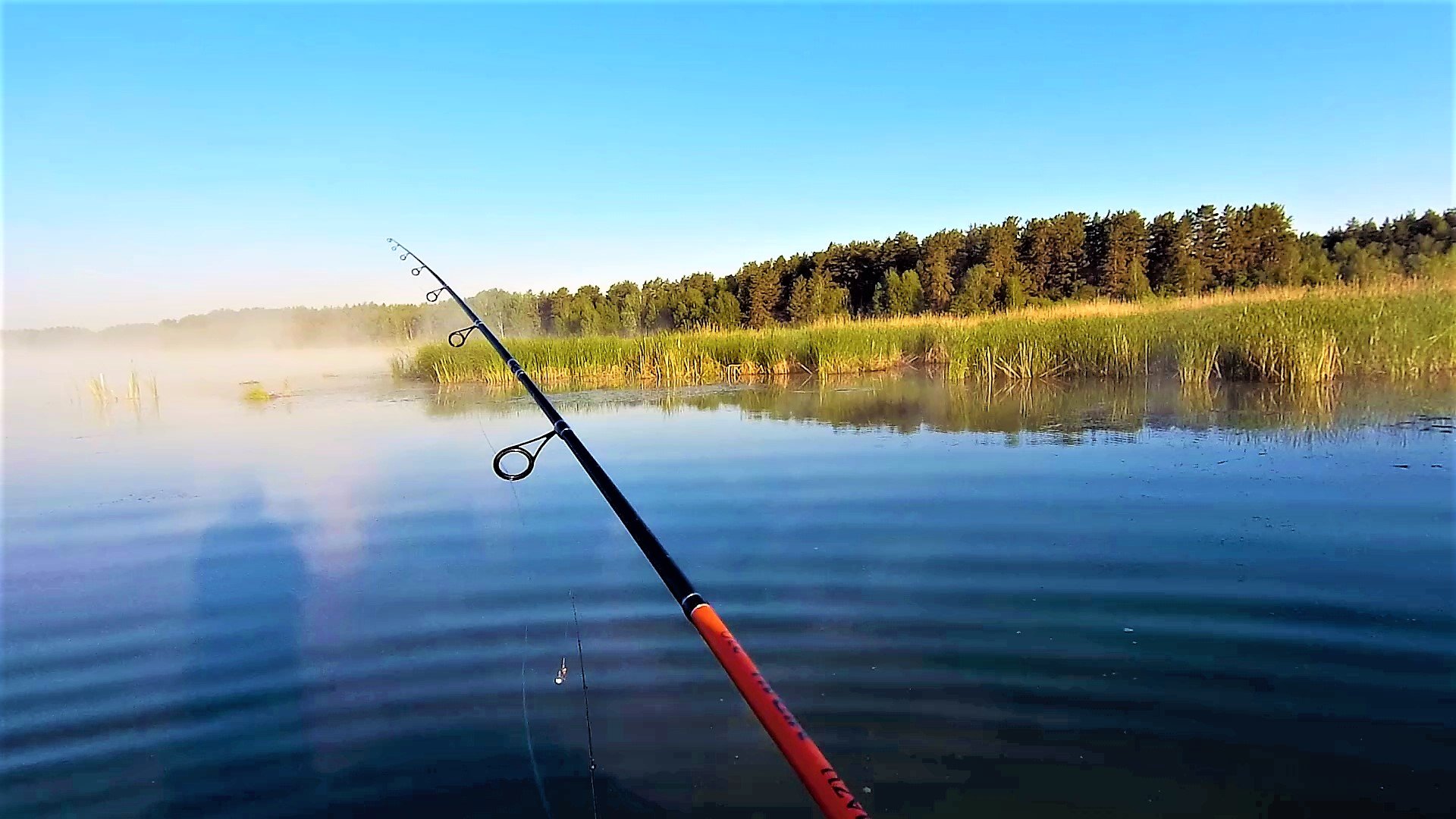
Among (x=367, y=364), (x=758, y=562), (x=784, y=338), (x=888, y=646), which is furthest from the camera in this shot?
(x=367, y=364)

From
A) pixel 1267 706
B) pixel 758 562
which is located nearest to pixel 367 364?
pixel 758 562

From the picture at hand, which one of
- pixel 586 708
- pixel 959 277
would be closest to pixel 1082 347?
pixel 586 708

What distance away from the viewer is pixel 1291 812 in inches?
84.5

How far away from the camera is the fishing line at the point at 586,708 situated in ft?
7.93

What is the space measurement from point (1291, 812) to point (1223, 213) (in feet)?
95.2

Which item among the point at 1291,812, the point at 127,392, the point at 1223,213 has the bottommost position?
the point at 1291,812

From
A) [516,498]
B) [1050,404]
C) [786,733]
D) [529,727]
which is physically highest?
[786,733]

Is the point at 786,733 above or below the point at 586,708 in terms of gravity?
above

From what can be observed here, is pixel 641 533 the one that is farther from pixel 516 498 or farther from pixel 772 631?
pixel 516 498

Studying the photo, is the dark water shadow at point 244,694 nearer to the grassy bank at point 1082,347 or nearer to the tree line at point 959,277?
the grassy bank at point 1082,347

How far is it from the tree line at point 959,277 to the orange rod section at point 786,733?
20.7m

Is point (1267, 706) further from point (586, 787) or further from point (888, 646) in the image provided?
point (586, 787)

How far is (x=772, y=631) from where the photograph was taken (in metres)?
3.39

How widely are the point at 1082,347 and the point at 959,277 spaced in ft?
66.5
